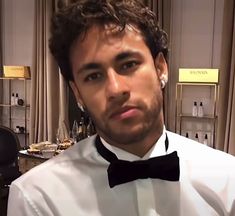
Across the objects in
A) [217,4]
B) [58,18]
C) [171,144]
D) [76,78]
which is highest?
[217,4]

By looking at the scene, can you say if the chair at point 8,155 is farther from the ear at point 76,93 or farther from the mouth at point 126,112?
the mouth at point 126,112

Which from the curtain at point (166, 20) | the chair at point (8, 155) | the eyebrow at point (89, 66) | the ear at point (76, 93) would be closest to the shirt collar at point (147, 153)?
the ear at point (76, 93)

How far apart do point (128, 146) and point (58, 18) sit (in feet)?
1.58

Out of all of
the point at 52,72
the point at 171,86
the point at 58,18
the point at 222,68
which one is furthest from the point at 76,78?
the point at 52,72

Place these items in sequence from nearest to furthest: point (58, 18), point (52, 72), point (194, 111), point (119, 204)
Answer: point (119, 204) → point (58, 18) → point (194, 111) → point (52, 72)

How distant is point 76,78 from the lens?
120 centimetres

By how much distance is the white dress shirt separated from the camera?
3.76ft

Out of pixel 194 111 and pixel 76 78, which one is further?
pixel 194 111

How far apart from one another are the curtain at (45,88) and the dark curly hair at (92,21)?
3.53 meters

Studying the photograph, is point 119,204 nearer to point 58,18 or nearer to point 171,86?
point 58,18

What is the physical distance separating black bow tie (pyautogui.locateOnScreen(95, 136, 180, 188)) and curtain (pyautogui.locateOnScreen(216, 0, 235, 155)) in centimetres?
271

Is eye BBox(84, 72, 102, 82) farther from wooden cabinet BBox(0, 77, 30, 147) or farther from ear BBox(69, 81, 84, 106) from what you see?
wooden cabinet BBox(0, 77, 30, 147)

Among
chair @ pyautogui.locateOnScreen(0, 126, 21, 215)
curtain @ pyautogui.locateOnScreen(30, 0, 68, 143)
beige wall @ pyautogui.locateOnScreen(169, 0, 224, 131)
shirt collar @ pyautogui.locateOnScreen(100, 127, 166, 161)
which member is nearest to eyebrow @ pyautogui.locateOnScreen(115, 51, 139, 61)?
shirt collar @ pyautogui.locateOnScreen(100, 127, 166, 161)

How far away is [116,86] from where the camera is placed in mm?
1092
